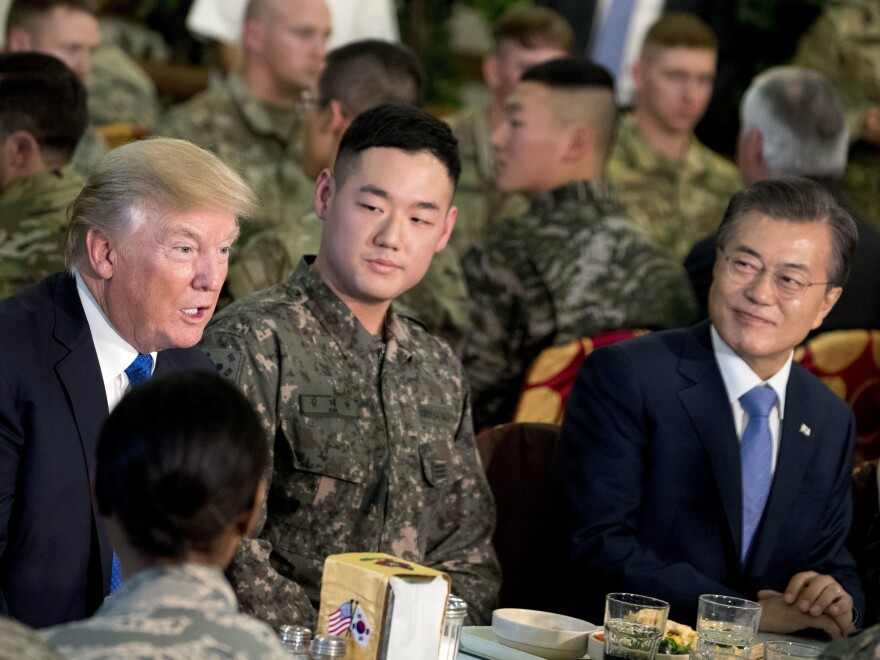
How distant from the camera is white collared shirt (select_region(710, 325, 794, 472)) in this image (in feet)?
9.14

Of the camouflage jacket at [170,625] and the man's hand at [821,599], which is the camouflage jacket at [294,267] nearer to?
the man's hand at [821,599]

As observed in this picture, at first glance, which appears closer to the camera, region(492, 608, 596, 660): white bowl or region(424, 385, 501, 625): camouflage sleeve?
region(492, 608, 596, 660): white bowl

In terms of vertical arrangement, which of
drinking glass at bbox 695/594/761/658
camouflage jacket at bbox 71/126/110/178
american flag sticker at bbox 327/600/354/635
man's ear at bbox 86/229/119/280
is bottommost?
drinking glass at bbox 695/594/761/658

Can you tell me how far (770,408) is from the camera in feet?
9.23

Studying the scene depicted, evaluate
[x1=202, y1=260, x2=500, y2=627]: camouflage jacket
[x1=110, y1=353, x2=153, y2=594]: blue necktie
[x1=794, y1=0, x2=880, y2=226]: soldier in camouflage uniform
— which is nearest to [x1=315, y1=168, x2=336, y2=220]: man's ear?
[x1=202, y1=260, x2=500, y2=627]: camouflage jacket

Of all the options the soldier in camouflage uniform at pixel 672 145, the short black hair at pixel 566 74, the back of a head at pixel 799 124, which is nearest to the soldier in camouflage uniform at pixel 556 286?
the short black hair at pixel 566 74

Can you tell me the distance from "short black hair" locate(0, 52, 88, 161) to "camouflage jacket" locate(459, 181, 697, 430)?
117 cm

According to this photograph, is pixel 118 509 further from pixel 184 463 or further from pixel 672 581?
pixel 672 581

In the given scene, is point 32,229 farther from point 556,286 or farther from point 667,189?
point 667,189

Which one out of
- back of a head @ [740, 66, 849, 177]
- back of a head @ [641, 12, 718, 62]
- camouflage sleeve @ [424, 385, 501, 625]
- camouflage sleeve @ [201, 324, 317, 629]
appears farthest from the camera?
back of a head @ [641, 12, 718, 62]

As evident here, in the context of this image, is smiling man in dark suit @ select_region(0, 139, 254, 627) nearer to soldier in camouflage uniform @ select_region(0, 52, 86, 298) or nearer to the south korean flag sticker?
the south korean flag sticker

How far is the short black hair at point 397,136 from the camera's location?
2654mm

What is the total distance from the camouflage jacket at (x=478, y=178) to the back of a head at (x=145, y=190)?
2978 mm

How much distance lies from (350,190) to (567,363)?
2.70 feet
